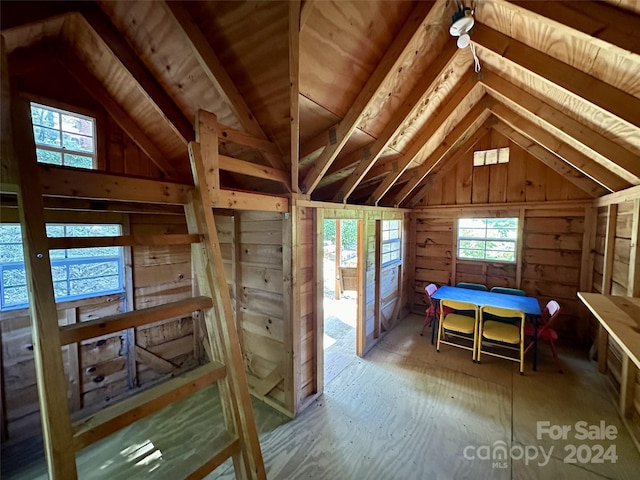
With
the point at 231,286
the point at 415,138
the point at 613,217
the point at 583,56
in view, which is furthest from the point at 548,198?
the point at 231,286

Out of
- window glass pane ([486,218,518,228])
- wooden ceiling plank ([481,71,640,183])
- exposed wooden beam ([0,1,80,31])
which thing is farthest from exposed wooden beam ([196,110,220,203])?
window glass pane ([486,218,518,228])

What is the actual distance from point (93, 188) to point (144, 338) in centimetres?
257

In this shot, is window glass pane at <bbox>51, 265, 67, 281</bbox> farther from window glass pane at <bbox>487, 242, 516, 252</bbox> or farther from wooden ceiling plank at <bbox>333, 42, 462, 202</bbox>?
window glass pane at <bbox>487, 242, 516, 252</bbox>

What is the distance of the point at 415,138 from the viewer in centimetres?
298

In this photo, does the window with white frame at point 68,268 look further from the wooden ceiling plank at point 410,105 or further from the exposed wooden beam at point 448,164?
the exposed wooden beam at point 448,164

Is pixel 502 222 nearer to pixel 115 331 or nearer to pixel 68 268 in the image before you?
pixel 115 331

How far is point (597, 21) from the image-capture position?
117cm

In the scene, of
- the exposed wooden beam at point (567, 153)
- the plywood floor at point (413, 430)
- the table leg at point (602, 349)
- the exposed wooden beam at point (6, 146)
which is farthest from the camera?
the table leg at point (602, 349)

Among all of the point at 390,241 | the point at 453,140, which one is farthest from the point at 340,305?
the point at 453,140

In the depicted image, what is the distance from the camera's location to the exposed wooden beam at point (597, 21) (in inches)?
44.4

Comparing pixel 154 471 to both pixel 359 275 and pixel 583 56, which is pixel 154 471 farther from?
pixel 583 56

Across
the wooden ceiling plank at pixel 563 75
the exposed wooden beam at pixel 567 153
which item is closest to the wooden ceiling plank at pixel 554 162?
the exposed wooden beam at pixel 567 153

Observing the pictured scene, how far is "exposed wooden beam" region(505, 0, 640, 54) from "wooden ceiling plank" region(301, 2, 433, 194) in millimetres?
585

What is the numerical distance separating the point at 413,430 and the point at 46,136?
410cm
